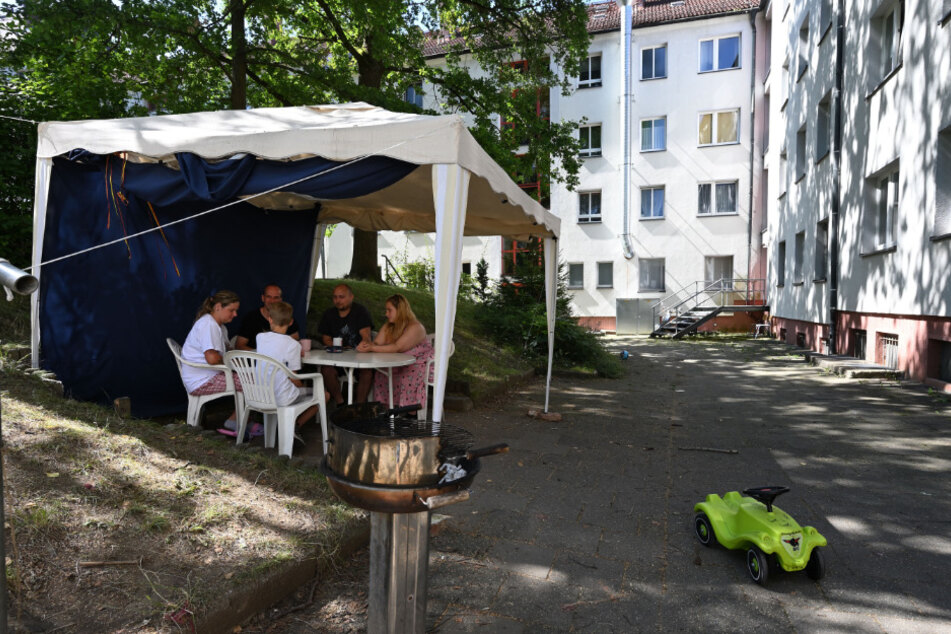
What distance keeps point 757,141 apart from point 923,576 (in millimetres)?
21940

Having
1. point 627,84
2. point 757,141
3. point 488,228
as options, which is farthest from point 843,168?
point 627,84

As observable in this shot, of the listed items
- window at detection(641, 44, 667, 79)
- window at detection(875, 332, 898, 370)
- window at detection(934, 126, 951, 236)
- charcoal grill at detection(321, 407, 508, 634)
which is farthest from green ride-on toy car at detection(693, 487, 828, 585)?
window at detection(641, 44, 667, 79)

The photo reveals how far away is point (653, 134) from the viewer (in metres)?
23.6

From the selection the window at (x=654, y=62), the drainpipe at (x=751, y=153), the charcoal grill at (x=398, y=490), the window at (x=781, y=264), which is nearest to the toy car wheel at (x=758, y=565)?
the charcoal grill at (x=398, y=490)

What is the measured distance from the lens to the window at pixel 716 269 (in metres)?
22.7

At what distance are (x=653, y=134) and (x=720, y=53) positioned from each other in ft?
12.2

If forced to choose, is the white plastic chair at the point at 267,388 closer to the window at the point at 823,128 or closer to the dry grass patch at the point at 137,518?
the dry grass patch at the point at 137,518

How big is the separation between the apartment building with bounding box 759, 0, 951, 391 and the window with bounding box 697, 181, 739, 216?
486cm

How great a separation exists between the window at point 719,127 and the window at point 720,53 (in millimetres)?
1730

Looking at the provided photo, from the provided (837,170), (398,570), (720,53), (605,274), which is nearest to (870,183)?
(837,170)

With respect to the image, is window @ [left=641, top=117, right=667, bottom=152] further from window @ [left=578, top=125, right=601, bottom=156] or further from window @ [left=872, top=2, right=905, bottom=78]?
window @ [left=872, top=2, right=905, bottom=78]

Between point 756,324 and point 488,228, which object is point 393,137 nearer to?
point 488,228

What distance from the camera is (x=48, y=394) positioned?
4.83 metres

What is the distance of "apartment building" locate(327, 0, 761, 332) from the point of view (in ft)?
74.2
